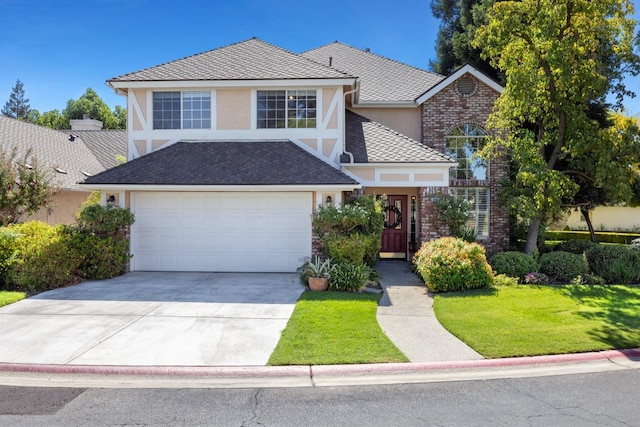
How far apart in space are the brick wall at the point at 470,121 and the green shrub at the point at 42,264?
503 inches

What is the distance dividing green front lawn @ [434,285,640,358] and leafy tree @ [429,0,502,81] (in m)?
12.7

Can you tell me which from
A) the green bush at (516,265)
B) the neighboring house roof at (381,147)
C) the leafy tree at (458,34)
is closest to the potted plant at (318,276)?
the neighboring house roof at (381,147)

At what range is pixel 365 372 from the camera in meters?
5.95

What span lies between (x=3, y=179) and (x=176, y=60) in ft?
23.0

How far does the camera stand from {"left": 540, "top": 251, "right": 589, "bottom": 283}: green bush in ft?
40.7

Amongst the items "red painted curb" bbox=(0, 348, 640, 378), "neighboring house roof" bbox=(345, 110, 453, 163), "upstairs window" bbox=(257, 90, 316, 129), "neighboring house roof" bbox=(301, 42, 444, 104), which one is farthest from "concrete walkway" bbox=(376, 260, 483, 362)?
"neighboring house roof" bbox=(301, 42, 444, 104)

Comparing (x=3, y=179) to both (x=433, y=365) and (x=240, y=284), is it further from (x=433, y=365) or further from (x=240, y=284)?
(x=433, y=365)

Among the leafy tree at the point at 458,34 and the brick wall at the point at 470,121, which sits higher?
the leafy tree at the point at 458,34

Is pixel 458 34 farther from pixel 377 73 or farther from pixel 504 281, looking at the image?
pixel 504 281

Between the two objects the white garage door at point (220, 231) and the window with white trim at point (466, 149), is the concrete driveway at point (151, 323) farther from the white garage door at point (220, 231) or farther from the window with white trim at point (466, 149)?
the window with white trim at point (466, 149)

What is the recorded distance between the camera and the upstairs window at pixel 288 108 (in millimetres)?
14539

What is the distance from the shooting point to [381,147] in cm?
1487

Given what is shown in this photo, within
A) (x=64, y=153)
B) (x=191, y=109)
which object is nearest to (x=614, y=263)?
(x=191, y=109)

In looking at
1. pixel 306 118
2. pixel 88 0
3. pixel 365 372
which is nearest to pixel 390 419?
pixel 365 372
